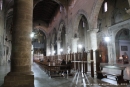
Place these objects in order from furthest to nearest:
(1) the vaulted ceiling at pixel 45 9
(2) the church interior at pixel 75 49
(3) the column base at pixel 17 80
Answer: (1) the vaulted ceiling at pixel 45 9
(2) the church interior at pixel 75 49
(3) the column base at pixel 17 80

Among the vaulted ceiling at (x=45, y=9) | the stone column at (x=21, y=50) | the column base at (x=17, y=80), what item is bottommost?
the column base at (x=17, y=80)

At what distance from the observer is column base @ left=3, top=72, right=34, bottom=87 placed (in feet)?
15.0

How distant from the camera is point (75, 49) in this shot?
15500 millimetres

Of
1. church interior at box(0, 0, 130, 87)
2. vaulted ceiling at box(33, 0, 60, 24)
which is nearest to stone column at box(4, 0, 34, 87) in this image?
church interior at box(0, 0, 130, 87)

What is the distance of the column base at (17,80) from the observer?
4574 mm

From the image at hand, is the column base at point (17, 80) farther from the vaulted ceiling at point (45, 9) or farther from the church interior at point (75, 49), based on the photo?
the vaulted ceiling at point (45, 9)

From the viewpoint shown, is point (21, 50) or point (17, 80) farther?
point (21, 50)

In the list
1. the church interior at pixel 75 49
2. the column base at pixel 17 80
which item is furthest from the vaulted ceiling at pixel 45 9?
the column base at pixel 17 80

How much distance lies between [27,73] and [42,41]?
116 ft

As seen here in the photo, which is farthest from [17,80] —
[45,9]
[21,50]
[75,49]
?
[45,9]

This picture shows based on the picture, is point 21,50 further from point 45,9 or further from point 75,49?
point 45,9

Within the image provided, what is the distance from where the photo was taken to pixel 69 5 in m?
17.9

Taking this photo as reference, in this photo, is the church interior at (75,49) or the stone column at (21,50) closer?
the stone column at (21,50)

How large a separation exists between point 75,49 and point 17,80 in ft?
37.2
